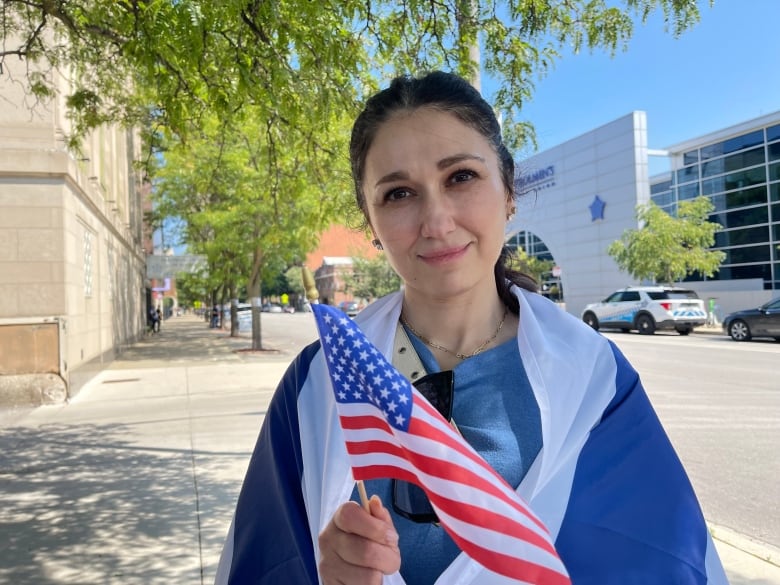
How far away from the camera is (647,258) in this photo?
25531 mm

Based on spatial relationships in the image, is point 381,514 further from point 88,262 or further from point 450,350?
point 88,262

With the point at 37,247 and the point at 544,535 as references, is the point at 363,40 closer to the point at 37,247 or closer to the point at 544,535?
the point at 544,535

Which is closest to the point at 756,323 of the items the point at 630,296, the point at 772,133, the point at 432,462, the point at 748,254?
the point at 630,296

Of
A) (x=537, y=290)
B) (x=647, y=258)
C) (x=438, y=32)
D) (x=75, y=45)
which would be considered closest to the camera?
(x=537, y=290)

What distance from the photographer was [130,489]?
5.36m

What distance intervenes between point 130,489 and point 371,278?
63.5 metres

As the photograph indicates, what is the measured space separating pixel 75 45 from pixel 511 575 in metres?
6.67

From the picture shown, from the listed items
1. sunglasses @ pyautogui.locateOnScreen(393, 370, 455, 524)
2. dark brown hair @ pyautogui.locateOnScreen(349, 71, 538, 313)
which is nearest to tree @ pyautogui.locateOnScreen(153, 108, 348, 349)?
dark brown hair @ pyautogui.locateOnScreen(349, 71, 538, 313)

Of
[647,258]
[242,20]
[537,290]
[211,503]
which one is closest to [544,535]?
[537,290]

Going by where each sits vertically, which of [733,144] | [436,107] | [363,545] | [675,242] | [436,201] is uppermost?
[733,144]

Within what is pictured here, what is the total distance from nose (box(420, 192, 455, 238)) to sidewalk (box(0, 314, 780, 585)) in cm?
313

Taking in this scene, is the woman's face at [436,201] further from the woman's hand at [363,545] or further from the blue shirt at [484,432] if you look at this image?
the woman's hand at [363,545]

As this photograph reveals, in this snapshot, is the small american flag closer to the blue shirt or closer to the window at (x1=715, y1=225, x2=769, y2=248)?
the blue shirt

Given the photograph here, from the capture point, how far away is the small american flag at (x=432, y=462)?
1108 mm
